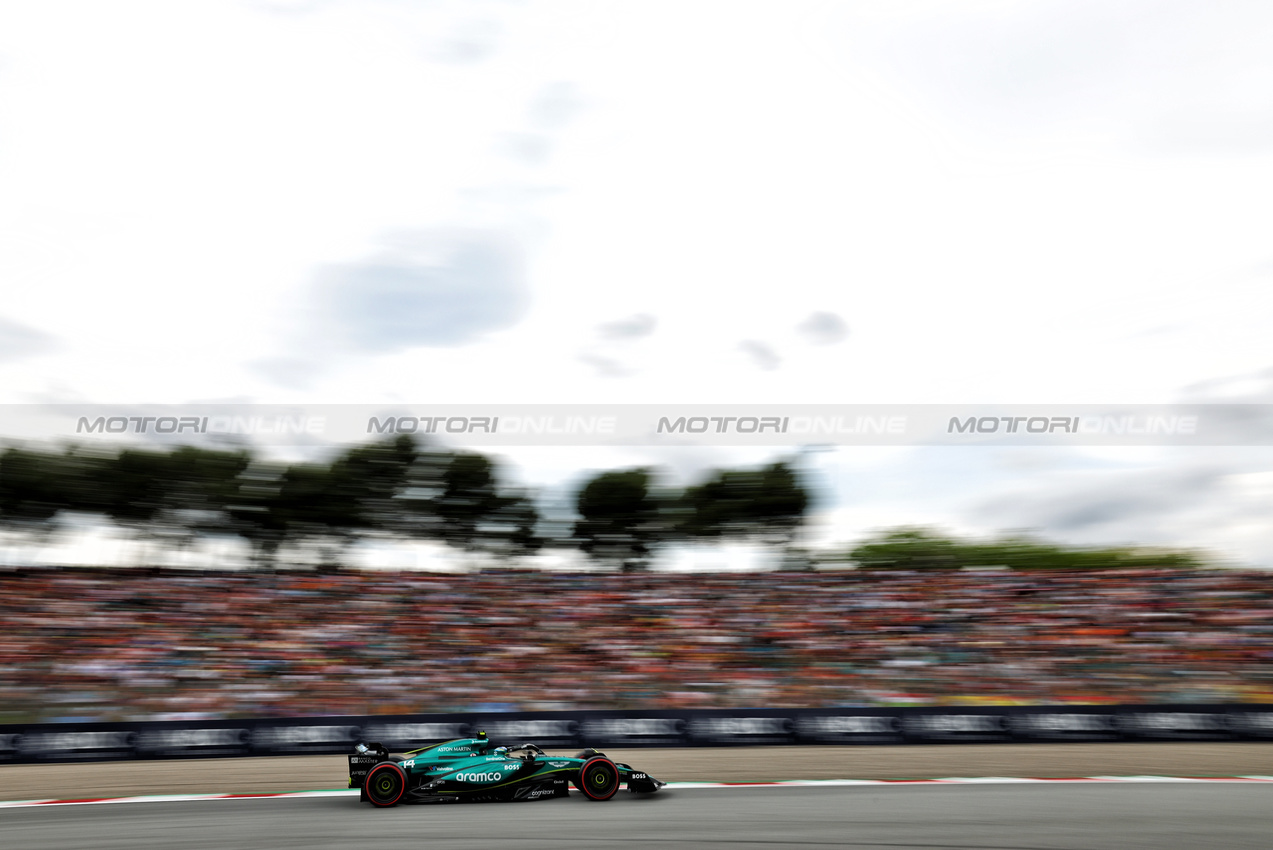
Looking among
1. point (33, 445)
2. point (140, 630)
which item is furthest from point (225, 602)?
point (33, 445)

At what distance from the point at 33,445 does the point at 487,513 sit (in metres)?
10.1

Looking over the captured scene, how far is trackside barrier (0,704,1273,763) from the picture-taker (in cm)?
1060

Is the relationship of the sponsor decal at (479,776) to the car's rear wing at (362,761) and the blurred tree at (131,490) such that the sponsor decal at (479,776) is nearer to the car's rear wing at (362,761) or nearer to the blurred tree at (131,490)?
the car's rear wing at (362,761)

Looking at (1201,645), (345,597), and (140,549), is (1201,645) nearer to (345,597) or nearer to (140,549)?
(345,597)

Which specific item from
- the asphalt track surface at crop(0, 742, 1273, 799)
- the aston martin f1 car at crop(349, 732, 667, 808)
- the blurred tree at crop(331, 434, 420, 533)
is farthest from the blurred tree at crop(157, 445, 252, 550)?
the aston martin f1 car at crop(349, 732, 667, 808)

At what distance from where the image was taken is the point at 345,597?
15.7m

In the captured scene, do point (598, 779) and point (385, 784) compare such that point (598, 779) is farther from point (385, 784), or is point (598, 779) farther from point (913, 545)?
point (913, 545)

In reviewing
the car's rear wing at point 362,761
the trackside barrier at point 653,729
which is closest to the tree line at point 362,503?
the trackside barrier at point 653,729

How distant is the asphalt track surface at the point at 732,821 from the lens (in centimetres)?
639

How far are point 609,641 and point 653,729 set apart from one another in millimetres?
3720

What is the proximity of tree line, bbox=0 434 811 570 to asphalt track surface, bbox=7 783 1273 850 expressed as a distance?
36.8 feet

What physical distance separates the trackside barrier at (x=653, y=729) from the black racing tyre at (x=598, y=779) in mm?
2865

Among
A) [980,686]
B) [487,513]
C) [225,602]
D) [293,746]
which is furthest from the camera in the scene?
[487,513]

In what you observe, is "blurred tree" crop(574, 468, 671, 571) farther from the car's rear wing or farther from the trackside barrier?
the car's rear wing
